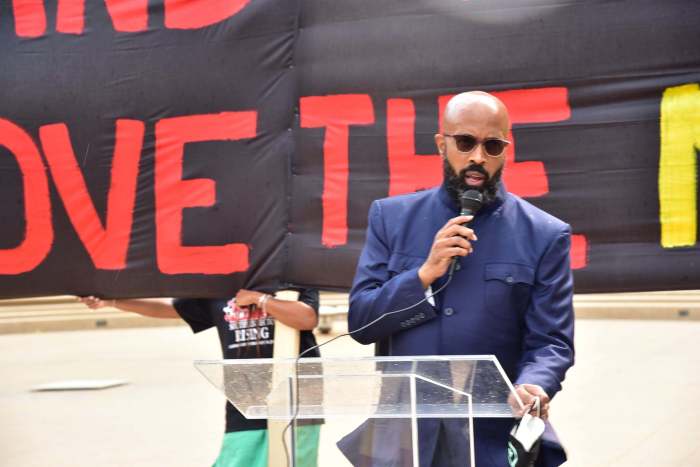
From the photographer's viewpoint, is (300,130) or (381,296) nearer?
(381,296)

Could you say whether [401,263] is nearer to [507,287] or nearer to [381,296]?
[381,296]

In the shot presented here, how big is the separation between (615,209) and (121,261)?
6.86 feet

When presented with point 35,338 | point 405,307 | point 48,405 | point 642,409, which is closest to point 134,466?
point 48,405

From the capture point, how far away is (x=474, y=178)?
3.22 m

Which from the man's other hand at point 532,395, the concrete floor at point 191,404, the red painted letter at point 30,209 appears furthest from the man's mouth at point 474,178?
the concrete floor at point 191,404

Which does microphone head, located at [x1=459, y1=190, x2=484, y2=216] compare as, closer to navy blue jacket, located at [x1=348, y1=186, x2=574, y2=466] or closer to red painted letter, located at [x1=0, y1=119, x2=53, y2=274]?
navy blue jacket, located at [x1=348, y1=186, x2=574, y2=466]

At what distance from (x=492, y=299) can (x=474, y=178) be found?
1.12ft

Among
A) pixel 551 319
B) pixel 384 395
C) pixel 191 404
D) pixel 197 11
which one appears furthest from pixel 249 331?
pixel 191 404

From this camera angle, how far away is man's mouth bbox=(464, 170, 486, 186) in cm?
321

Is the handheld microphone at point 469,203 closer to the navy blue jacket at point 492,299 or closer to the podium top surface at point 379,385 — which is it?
the navy blue jacket at point 492,299

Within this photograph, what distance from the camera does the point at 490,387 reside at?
272 centimetres

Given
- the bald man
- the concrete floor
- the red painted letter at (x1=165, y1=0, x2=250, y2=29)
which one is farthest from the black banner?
the concrete floor

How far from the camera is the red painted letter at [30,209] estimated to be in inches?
200

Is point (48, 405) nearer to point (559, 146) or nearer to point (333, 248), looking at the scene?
point (333, 248)
